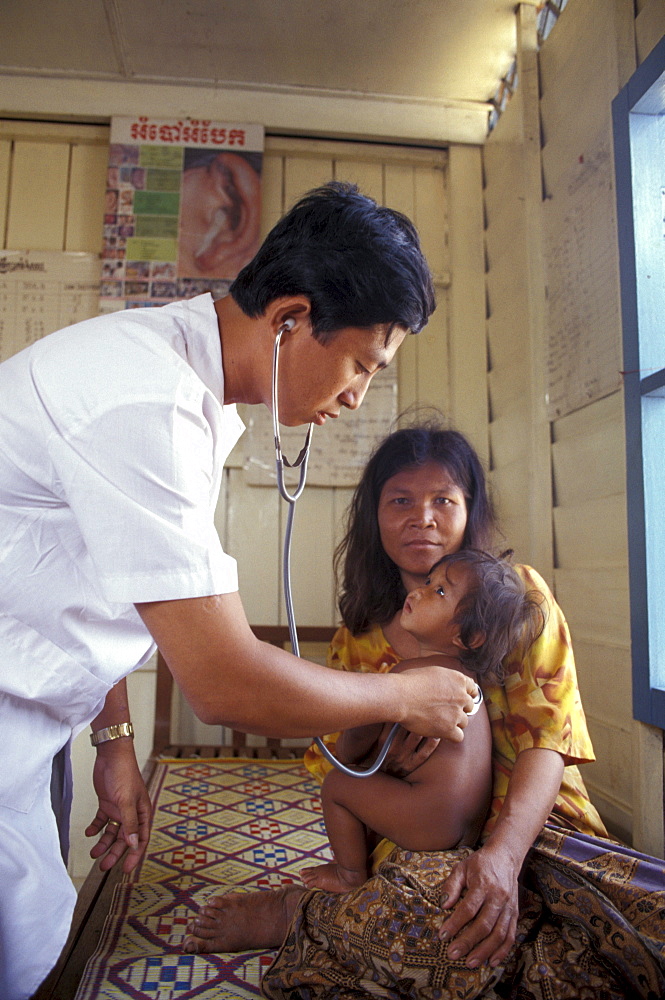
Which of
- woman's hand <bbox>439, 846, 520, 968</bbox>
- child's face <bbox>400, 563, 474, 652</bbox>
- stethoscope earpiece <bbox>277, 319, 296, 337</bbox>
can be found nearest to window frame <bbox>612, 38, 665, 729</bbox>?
child's face <bbox>400, 563, 474, 652</bbox>

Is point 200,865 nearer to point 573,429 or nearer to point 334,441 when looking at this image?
point 573,429

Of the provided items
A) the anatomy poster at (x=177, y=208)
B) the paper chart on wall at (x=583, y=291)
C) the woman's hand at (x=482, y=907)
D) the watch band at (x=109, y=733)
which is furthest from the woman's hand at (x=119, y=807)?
the anatomy poster at (x=177, y=208)

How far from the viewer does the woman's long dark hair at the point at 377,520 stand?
5.15 ft

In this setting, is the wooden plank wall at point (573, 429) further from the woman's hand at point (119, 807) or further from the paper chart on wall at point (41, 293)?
the paper chart on wall at point (41, 293)

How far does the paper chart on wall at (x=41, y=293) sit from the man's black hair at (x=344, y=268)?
192 cm

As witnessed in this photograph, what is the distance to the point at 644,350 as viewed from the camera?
1.61 metres

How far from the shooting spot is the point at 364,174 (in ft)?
9.61

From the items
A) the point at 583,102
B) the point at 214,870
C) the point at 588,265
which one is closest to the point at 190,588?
the point at 214,870

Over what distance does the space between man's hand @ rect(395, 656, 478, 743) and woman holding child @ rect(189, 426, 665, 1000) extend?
220 mm

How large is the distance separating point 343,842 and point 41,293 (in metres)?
2.25

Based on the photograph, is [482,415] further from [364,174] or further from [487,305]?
[364,174]

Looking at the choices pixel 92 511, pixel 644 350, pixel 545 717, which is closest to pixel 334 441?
pixel 644 350

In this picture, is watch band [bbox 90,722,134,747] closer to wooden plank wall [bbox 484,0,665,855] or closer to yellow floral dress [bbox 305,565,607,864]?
yellow floral dress [bbox 305,565,607,864]

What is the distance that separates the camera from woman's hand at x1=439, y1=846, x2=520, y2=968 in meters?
0.97
